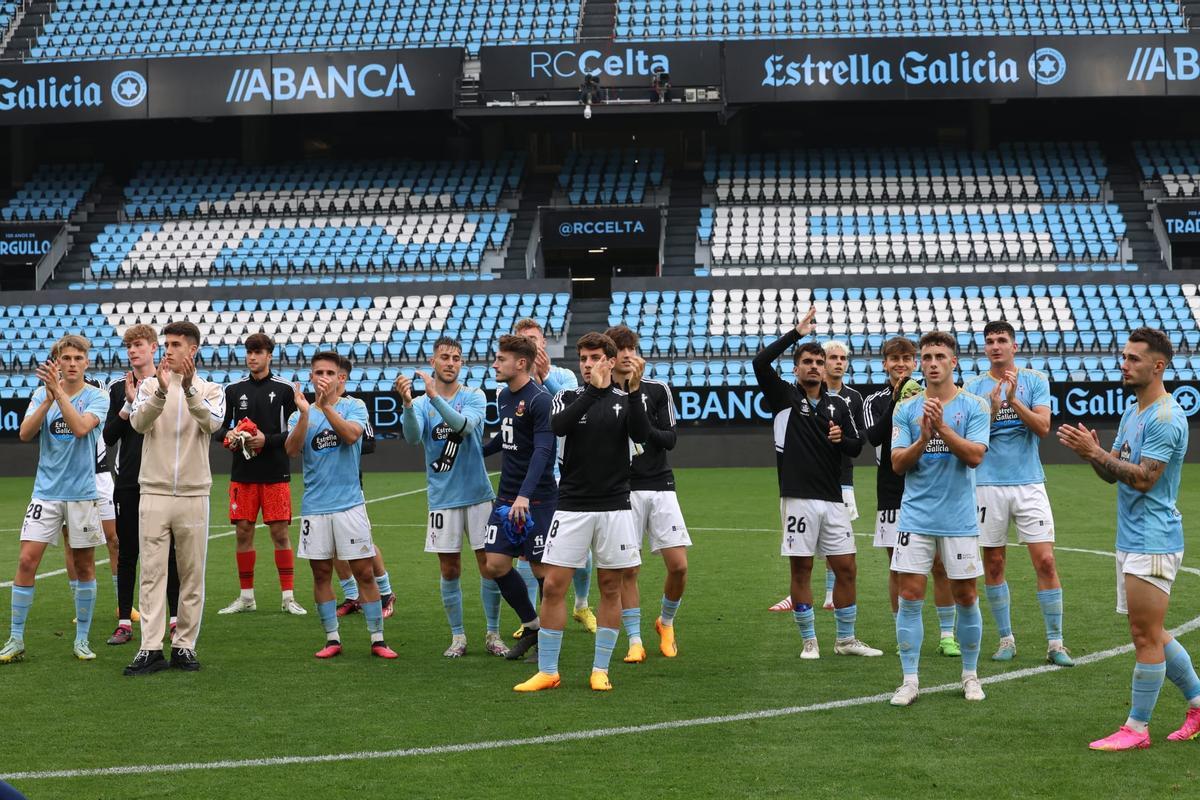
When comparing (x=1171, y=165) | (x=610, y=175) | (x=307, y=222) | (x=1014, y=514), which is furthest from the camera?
(x=610, y=175)

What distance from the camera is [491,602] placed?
9445 millimetres

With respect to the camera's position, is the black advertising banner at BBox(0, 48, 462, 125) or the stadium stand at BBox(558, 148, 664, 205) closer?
the black advertising banner at BBox(0, 48, 462, 125)

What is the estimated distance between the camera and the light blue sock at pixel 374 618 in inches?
367

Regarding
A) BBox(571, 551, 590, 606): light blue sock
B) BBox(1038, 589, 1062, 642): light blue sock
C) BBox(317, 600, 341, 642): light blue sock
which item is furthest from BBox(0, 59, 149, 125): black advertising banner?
BBox(1038, 589, 1062, 642): light blue sock

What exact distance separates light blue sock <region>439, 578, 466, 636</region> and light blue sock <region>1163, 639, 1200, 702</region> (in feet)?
15.2

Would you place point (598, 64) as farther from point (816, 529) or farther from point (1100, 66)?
point (816, 529)

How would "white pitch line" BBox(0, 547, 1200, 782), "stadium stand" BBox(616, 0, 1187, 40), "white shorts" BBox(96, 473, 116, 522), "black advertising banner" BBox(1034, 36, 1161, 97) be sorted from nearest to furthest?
"white pitch line" BBox(0, 547, 1200, 782) → "white shorts" BBox(96, 473, 116, 522) → "black advertising banner" BBox(1034, 36, 1161, 97) → "stadium stand" BBox(616, 0, 1187, 40)

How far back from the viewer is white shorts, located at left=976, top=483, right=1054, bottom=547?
8977 mm

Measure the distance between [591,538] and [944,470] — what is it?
85.1 inches

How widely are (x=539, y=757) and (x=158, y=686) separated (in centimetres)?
309

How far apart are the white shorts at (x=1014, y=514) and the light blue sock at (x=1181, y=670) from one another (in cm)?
226

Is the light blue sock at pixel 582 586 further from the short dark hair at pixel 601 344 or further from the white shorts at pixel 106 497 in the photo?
the white shorts at pixel 106 497

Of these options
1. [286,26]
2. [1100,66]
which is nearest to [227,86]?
[286,26]

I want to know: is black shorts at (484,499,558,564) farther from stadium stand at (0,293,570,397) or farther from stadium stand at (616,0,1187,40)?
stadium stand at (616,0,1187,40)
